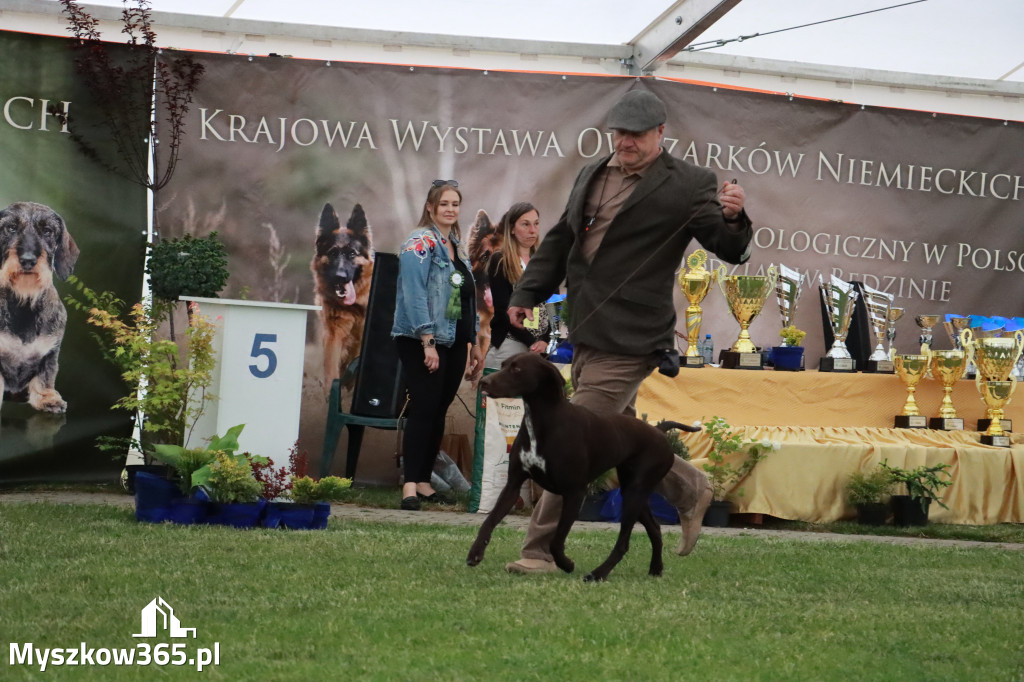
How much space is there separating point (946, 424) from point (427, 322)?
374 centimetres

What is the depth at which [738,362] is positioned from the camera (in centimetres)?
825

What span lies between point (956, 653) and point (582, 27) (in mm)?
6594

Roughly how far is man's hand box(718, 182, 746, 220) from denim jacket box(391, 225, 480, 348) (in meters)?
3.06

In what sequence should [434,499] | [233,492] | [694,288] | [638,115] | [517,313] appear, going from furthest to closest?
1. [694,288]
2. [434,499]
3. [233,492]
4. [517,313]
5. [638,115]

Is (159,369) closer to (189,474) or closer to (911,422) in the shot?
(189,474)

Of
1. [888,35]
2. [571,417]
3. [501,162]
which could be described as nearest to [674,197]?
[571,417]

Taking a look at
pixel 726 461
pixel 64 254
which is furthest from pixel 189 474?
pixel 726 461

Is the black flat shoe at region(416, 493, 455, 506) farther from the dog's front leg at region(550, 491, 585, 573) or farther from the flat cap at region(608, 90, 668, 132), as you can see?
the flat cap at region(608, 90, 668, 132)

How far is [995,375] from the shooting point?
8539 mm

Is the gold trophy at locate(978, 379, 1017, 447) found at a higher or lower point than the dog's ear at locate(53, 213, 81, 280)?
lower

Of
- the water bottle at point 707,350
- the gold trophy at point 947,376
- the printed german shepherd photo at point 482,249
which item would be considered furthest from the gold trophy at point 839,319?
the printed german shepherd photo at point 482,249

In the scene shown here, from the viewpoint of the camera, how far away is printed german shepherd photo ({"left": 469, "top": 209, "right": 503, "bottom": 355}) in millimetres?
9336

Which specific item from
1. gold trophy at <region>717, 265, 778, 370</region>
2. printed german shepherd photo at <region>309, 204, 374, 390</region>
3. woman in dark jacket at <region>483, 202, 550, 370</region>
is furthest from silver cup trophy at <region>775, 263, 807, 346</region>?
printed german shepherd photo at <region>309, 204, 374, 390</region>

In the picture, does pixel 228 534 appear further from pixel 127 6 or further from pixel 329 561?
pixel 127 6
